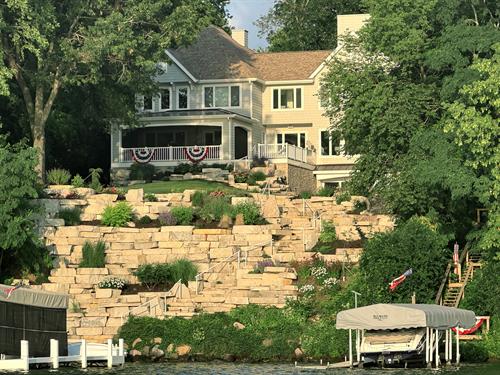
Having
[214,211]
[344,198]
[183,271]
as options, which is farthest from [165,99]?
[183,271]

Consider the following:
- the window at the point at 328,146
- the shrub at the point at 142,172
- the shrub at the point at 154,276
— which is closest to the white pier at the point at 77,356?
the shrub at the point at 154,276

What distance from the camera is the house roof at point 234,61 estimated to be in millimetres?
78438

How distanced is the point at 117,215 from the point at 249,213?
522 cm

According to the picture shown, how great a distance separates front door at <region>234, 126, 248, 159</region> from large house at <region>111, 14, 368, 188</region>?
0.04m

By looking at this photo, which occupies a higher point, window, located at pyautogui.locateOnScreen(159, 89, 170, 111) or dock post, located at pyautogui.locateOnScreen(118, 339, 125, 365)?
window, located at pyautogui.locateOnScreen(159, 89, 170, 111)

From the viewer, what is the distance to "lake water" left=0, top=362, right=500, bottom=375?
39.9m

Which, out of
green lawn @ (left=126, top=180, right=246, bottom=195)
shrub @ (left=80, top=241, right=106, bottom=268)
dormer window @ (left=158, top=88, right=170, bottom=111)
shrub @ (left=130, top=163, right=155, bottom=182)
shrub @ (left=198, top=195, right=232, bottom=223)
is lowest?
shrub @ (left=80, top=241, right=106, bottom=268)

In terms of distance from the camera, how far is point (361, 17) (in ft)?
252

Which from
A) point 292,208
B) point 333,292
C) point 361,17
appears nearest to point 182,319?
point 333,292

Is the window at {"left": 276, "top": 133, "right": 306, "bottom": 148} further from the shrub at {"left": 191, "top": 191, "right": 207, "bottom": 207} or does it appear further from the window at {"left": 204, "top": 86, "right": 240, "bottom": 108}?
the shrub at {"left": 191, "top": 191, "right": 207, "bottom": 207}

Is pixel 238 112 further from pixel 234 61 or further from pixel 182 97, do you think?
pixel 234 61

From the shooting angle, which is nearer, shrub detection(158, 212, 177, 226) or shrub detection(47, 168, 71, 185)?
shrub detection(158, 212, 177, 226)

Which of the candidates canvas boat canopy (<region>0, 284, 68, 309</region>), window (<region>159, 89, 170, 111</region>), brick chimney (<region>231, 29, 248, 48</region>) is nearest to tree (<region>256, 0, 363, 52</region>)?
brick chimney (<region>231, 29, 248, 48</region>)

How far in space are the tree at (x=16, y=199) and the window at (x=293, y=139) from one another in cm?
2844
